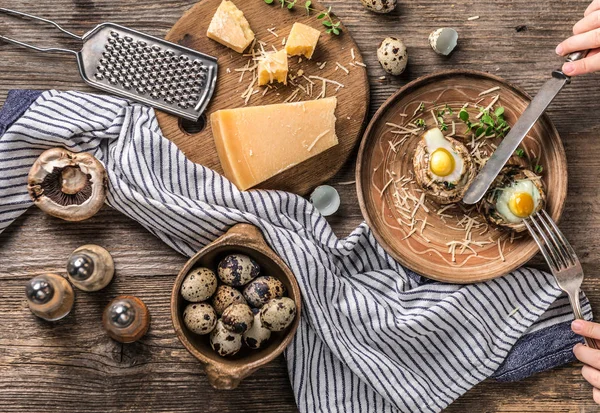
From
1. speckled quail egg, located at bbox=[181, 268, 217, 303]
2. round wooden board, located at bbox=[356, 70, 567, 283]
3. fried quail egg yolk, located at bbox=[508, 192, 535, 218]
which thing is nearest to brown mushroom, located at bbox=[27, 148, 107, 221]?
speckled quail egg, located at bbox=[181, 268, 217, 303]

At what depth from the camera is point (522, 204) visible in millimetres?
1832

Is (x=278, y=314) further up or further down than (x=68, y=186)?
further down

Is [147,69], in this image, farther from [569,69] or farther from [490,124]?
[569,69]

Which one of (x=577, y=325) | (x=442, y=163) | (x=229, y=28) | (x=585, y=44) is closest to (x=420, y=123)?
(x=442, y=163)

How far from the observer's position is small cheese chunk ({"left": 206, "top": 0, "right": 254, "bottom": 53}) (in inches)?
77.5

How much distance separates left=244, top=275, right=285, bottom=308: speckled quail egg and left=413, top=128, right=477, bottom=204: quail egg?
563mm

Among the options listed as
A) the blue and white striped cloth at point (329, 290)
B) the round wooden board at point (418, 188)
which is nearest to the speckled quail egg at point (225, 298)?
the blue and white striped cloth at point (329, 290)

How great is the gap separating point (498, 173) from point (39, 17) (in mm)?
1585

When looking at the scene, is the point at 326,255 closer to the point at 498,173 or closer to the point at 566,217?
the point at 498,173

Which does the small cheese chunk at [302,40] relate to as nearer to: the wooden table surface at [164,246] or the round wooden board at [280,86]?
the round wooden board at [280,86]

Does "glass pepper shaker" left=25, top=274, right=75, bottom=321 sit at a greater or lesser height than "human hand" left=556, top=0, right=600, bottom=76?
lesser

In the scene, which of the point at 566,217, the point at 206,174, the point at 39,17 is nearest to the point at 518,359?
the point at 566,217

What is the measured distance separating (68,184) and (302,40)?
0.87m

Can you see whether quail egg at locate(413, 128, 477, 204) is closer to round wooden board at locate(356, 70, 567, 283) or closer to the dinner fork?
round wooden board at locate(356, 70, 567, 283)
